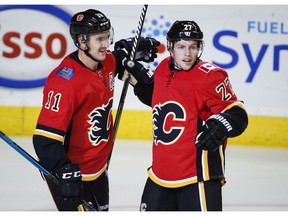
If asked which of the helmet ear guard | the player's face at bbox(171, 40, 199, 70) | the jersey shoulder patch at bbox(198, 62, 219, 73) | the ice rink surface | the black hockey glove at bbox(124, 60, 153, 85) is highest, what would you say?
the helmet ear guard

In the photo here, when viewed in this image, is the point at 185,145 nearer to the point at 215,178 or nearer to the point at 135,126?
the point at 215,178

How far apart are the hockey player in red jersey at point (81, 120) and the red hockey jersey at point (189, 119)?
328 mm

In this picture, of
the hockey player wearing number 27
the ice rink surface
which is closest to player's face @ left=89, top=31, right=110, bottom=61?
the hockey player wearing number 27

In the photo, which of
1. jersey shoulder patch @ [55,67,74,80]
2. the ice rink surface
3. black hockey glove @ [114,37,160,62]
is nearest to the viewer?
jersey shoulder patch @ [55,67,74,80]

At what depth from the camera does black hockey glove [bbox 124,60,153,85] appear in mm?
3207

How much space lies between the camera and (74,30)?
311 cm

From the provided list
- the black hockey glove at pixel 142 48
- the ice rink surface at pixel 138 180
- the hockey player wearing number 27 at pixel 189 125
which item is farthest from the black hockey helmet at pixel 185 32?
the ice rink surface at pixel 138 180

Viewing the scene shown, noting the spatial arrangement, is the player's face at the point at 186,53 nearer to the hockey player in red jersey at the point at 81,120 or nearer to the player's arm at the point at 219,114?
the player's arm at the point at 219,114

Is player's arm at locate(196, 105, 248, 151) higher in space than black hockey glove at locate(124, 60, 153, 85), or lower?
lower

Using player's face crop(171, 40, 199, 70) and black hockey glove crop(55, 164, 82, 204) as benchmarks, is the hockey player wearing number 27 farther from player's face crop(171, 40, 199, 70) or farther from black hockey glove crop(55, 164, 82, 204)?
black hockey glove crop(55, 164, 82, 204)

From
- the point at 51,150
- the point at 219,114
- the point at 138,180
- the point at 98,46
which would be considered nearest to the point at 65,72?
the point at 98,46

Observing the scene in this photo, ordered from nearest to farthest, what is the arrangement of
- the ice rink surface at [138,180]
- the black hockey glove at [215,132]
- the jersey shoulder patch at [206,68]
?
the black hockey glove at [215,132], the jersey shoulder patch at [206,68], the ice rink surface at [138,180]

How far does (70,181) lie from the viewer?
2885 millimetres

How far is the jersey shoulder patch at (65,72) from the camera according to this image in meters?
2.99
